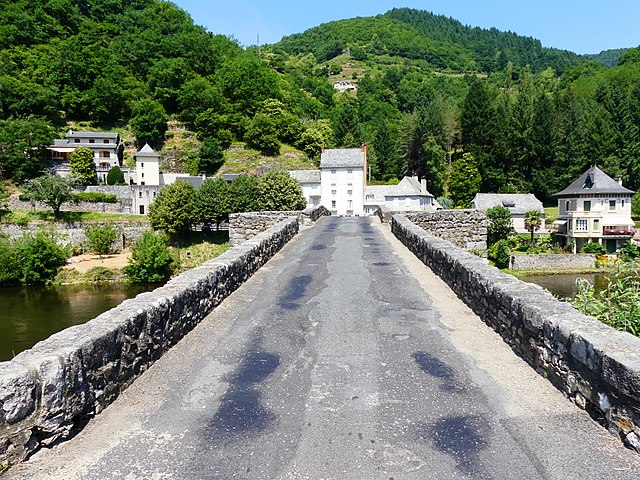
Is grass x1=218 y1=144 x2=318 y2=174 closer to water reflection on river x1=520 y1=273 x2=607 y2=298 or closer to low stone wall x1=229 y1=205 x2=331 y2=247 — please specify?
water reflection on river x1=520 y1=273 x2=607 y2=298

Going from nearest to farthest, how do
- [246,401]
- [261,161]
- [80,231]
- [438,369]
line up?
[246,401], [438,369], [80,231], [261,161]

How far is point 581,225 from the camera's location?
53531mm

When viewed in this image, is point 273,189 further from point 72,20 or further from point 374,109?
point 72,20

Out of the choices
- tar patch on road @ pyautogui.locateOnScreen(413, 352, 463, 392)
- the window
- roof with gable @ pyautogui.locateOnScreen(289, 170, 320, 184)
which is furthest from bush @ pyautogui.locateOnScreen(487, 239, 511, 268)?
tar patch on road @ pyautogui.locateOnScreen(413, 352, 463, 392)

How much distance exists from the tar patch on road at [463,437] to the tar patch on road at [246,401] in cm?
157

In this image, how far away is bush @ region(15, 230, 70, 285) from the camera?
48969mm

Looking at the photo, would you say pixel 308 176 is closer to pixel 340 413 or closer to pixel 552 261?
pixel 552 261

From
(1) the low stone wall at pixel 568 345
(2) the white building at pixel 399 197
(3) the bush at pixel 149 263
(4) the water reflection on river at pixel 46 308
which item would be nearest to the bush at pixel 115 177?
(3) the bush at pixel 149 263

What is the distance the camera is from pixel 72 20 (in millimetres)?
116375

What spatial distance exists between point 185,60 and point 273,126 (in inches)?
1522

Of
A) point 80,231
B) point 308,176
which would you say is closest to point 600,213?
point 308,176

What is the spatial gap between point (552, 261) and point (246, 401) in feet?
162

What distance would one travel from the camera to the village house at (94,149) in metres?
78.7

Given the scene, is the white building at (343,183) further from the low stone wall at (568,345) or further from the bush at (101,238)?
the low stone wall at (568,345)
